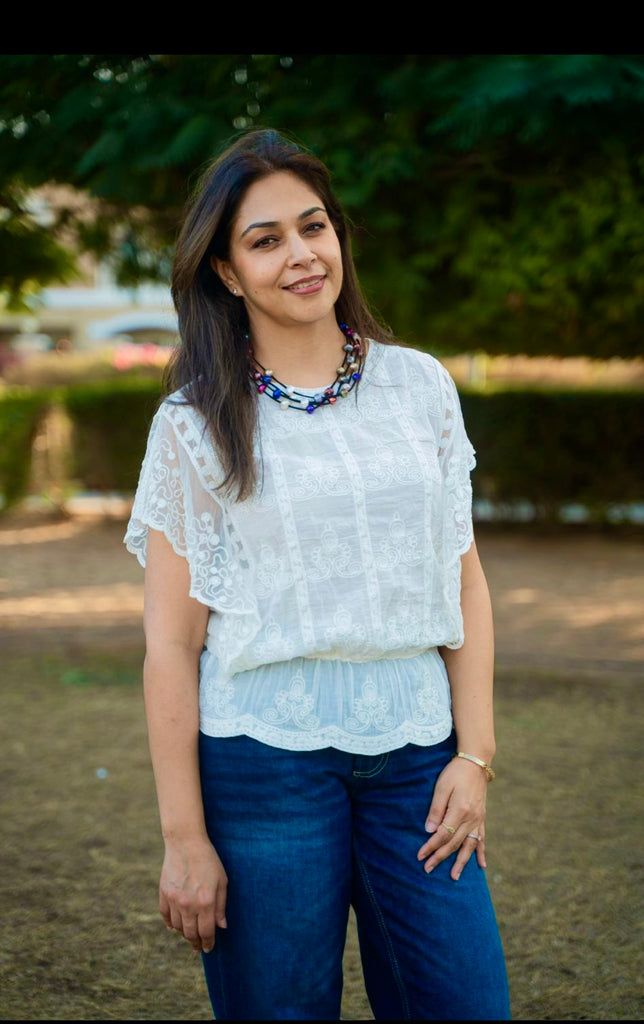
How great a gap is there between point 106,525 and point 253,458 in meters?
10.8

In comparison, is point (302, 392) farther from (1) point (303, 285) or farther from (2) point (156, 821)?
(2) point (156, 821)

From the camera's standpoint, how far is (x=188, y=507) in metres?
1.84

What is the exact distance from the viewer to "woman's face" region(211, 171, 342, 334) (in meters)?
1.93

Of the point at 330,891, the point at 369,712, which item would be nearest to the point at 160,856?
the point at 330,891

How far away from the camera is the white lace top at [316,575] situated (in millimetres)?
1790

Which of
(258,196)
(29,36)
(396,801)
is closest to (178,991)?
(396,801)

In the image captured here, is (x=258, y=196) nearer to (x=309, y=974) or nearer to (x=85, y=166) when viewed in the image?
(x=309, y=974)

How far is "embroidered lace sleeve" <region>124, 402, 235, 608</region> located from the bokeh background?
0.83 m

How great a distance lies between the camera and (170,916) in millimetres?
1844

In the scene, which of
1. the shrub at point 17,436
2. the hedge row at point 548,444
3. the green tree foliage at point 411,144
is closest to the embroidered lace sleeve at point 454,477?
the green tree foliage at point 411,144

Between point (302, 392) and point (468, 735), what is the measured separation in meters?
0.73

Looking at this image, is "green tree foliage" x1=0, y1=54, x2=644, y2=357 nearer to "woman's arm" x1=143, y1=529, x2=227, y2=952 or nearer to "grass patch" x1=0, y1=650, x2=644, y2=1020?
"grass patch" x1=0, y1=650, x2=644, y2=1020

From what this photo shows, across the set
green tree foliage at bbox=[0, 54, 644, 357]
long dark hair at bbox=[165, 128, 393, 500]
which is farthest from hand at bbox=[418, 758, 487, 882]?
green tree foliage at bbox=[0, 54, 644, 357]

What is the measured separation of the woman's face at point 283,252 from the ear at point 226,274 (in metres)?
0.04
